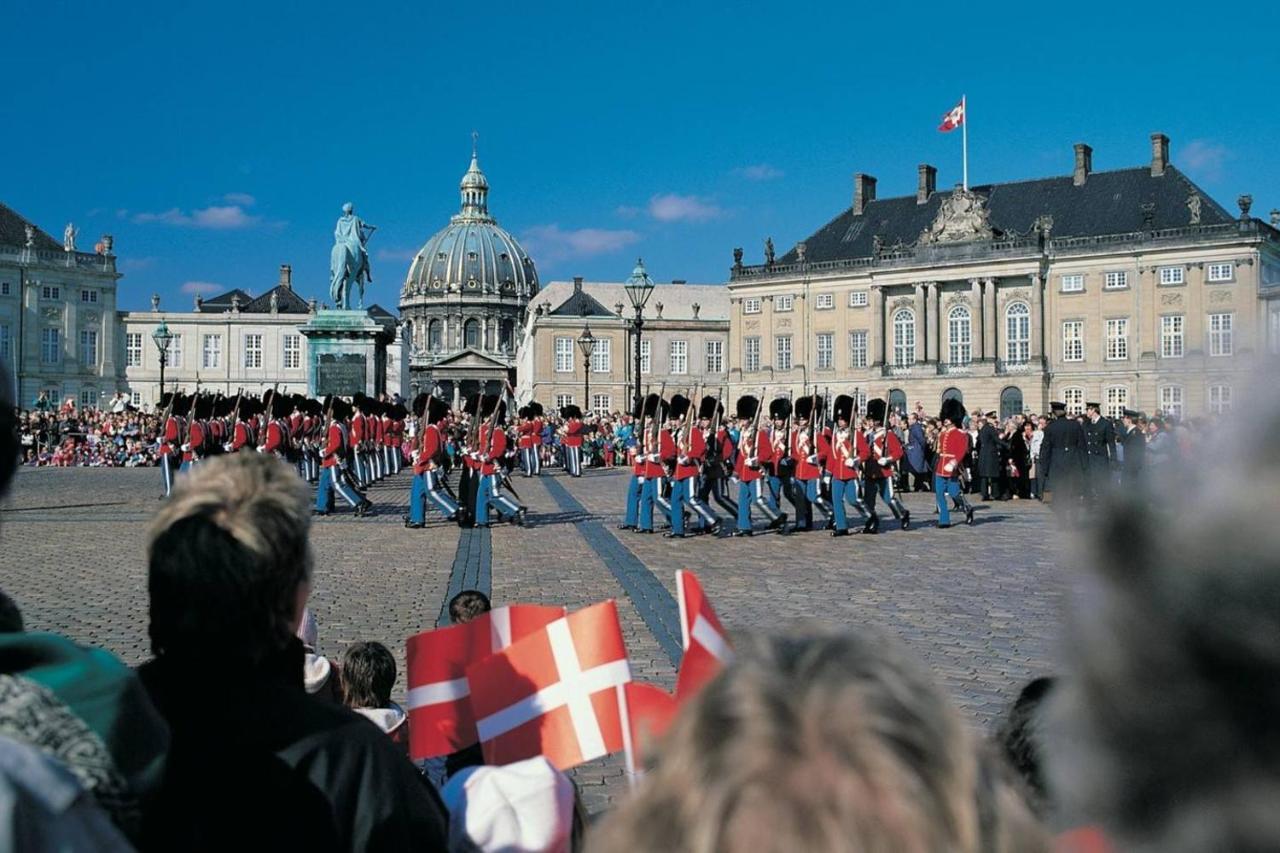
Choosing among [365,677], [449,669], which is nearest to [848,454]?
[365,677]

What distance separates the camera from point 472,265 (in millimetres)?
136625

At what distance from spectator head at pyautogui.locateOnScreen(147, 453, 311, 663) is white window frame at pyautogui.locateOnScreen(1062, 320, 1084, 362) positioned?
→ 7078 centimetres

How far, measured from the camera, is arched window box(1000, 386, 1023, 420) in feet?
226

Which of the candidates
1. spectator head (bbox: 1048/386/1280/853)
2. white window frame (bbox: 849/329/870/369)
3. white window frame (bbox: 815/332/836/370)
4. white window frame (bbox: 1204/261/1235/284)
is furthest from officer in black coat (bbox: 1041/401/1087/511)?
white window frame (bbox: 815/332/836/370)

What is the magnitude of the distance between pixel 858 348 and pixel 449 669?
73.8 m

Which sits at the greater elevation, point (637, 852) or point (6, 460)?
point (6, 460)

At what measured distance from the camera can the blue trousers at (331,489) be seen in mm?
19766

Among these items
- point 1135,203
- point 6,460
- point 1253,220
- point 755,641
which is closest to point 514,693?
point 6,460

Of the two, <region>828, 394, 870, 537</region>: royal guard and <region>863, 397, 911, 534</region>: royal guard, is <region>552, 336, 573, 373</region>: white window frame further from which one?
<region>828, 394, 870, 537</region>: royal guard

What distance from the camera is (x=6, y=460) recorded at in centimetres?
170

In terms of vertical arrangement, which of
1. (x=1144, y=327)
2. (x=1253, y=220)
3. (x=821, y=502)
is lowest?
(x=821, y=502)

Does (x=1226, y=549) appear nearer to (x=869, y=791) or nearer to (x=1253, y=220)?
(x=869, y=791)

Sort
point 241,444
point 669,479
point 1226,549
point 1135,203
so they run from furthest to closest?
point 1135,203
point 241,444
point 669,479
point 1226,549

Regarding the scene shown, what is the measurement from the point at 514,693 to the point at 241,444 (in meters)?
21.1
